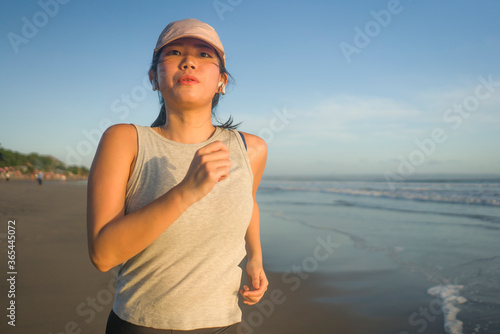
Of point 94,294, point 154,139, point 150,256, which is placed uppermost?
point 154,139

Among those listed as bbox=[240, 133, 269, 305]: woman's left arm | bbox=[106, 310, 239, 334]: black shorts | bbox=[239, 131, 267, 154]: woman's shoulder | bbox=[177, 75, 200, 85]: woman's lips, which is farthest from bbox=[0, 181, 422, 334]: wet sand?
bbox=[177, 75, 200, 85]: woman's lips

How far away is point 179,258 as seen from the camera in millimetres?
1294

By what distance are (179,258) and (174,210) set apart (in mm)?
311

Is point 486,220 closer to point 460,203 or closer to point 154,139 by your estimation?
point 460,203

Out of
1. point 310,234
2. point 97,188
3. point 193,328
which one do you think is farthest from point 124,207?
point 310,234

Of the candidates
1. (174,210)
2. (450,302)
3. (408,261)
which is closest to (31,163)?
(408,261)

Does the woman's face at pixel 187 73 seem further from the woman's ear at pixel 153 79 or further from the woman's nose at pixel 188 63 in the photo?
the woman's ear at pixel 153 79

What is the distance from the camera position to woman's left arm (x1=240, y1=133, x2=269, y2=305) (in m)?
1.61

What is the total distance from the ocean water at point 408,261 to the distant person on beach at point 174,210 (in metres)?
3.27

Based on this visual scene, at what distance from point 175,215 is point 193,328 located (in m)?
0.49

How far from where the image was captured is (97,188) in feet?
3.96

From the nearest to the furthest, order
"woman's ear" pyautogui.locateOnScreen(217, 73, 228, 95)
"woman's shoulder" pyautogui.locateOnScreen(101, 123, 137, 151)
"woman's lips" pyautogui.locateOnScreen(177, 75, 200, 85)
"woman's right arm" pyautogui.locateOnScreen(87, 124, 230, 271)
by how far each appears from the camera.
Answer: "woman's right arm" pyautogui.locateOnScreen(87, 124, 230, 271) → "woman's shoulder" pyautogui.locateOnScreen(101, 123, 137, 151) → "woman's lips" pyautogui.locateOnScreen(177, 75, 200, 85) → "woman's ear" pyautogui.locateOnScreen(217, 73, 228, 95)

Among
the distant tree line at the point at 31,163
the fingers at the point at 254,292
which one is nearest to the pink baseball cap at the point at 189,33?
the fingers at the point at 254,292

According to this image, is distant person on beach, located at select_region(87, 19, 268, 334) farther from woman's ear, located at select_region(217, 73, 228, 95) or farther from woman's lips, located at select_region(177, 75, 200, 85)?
woman's ear, located at select_region(217, 73, 228, 95)
